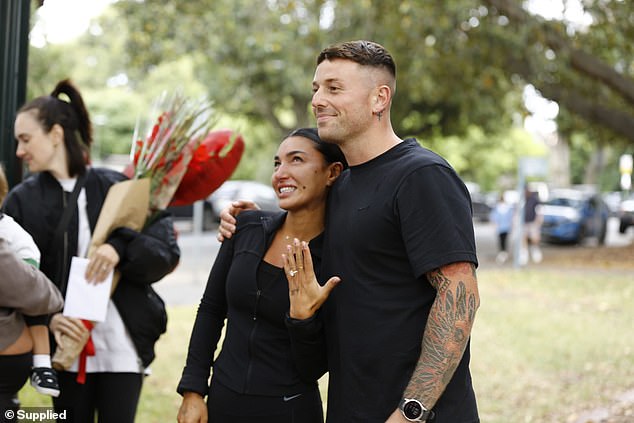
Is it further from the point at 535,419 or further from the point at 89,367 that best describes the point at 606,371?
the point at 89,367

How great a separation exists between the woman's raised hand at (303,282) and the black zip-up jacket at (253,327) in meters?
0.27

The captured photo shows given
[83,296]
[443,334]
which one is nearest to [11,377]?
[83,296]

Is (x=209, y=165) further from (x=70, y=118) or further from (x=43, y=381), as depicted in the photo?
(x=43, y=381)

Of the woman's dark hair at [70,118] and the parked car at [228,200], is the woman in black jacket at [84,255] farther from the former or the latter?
the parked car at [228,200]

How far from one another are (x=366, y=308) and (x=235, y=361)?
2.26 ft

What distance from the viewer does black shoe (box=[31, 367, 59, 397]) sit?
3.34m

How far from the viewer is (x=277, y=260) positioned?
2941mm

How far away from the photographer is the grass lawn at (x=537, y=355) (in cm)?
707

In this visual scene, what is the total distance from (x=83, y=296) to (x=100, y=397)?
0.52 metres

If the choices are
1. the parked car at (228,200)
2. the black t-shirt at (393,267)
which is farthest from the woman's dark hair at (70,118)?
the parked car at (228,200)

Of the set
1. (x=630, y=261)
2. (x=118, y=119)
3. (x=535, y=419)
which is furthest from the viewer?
(x=118, y=119)

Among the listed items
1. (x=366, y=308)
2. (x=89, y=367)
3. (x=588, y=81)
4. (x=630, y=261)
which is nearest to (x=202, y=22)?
(x=588, y=81)

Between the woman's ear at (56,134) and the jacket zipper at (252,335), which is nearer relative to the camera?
the jacket zipper at (252,335)

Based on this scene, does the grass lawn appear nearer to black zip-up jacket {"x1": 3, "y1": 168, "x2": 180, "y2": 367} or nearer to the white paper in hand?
black zip-up jacket {"x1": 3, "y1": 168, "x2": 180, "y2": 367}
